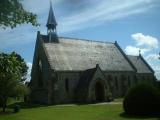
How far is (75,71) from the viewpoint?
4769 cm

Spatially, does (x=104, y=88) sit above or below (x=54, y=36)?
below

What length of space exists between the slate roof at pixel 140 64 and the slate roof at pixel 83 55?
25.7ft

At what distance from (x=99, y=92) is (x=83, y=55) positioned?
8.26 meters

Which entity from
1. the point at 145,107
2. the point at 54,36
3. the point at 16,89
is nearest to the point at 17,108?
the point at 16,89

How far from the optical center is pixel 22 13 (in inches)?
467

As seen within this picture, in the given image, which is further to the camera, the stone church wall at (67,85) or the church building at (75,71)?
the stone church wall at (67,85)

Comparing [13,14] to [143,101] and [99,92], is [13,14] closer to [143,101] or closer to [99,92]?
[143,101]

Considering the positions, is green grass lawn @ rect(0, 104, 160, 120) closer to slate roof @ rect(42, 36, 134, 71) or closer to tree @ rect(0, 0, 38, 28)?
tree @ rect(0, 0, 38, 28)

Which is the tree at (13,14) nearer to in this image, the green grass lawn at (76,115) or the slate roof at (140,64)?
the green grass lawn at (76,115)

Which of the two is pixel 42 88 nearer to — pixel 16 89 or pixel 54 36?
pixel 54 36

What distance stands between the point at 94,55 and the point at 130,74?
9512 millimetres

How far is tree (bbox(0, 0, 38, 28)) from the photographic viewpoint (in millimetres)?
11141

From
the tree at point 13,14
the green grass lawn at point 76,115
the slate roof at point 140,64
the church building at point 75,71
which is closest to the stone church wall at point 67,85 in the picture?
the church building at point 75,71

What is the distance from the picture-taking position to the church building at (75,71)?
149 ft
